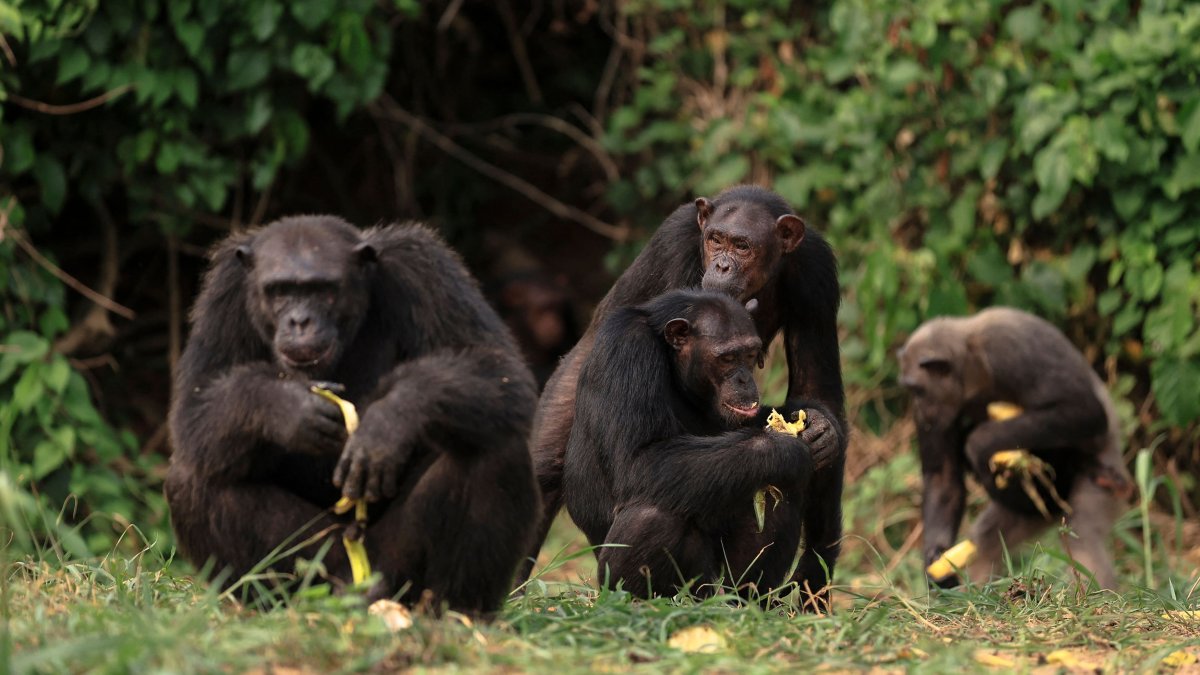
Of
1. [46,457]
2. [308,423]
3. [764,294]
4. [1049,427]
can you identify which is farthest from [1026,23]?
[308,423]

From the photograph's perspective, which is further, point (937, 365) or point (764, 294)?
point (937, 365)

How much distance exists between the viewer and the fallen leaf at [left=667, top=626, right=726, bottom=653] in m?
5.10

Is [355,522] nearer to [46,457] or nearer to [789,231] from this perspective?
[789,231]

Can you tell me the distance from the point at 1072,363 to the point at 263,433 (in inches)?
246

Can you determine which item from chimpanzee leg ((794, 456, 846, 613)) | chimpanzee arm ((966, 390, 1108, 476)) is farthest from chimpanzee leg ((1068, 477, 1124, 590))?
chimpanzee leg ((794, 456, 846, 613))

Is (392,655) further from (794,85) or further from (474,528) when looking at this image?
(794,85)

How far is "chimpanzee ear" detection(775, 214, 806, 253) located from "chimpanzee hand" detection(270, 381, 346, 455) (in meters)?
2.78

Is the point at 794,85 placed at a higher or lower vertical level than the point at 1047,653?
higher

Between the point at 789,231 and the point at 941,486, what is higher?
the point at 789,231

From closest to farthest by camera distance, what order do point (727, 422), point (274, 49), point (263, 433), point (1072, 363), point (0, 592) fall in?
point (0, 592), point (263, 433), point (727, 422), point (1072, 363), point (274, 49)

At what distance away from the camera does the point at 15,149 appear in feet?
33.7

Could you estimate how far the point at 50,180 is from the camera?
10609 millimetres

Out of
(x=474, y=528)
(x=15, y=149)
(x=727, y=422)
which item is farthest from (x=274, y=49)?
(x=474, y=528)

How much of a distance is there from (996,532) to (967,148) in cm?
275
